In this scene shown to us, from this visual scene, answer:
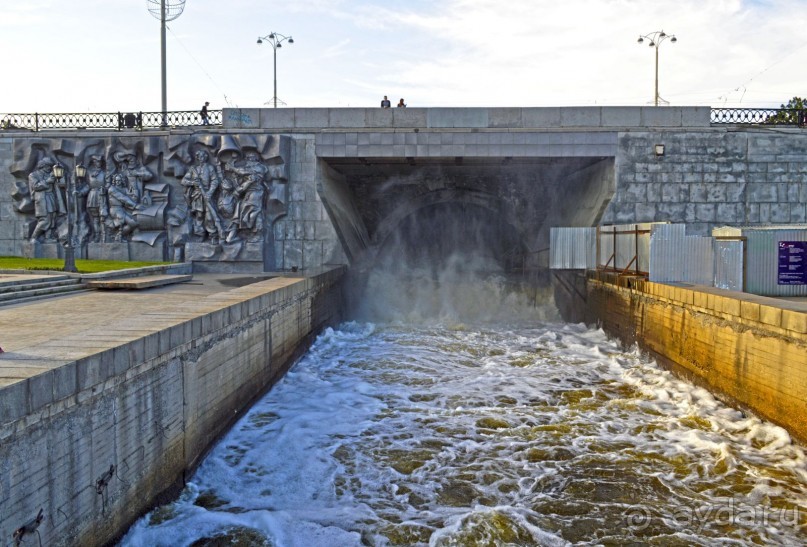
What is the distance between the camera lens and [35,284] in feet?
39.0

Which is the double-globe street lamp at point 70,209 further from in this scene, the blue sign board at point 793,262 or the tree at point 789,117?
the tree at point 789,117

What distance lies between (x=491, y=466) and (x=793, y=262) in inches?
292

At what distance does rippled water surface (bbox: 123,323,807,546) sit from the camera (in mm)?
6297

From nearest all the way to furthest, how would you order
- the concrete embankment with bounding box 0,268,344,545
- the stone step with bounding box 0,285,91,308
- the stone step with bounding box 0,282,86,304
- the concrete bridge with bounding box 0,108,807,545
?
1. the concrete embankment with bounding box 0,268,344,545
2. the concrete bridge with bounding box 0,108,807,545
3. the stone step with bounding box 0,285,91,308
4. the stone step with bounding box 0,282,86,304

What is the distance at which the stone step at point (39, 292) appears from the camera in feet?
35.4

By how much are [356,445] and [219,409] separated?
6.34 feet

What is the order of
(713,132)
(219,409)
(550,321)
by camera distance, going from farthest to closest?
(550,321), (713,132), (219,409)

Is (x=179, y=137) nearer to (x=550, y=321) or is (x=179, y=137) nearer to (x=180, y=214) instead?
(x=180, y=214)

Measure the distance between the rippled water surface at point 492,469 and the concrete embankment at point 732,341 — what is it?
0.33m

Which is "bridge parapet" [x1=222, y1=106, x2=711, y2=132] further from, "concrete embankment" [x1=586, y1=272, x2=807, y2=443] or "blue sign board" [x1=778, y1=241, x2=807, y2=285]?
"blue sign board" [x1=778, y1=241, x2=807, y2=285]

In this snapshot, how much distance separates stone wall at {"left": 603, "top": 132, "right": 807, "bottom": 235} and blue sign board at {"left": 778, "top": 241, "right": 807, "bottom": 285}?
5747mm

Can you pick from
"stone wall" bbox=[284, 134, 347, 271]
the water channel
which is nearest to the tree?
the water channel

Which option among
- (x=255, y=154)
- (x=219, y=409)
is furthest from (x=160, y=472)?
(x=255, y=154)

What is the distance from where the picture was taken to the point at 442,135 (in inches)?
687
